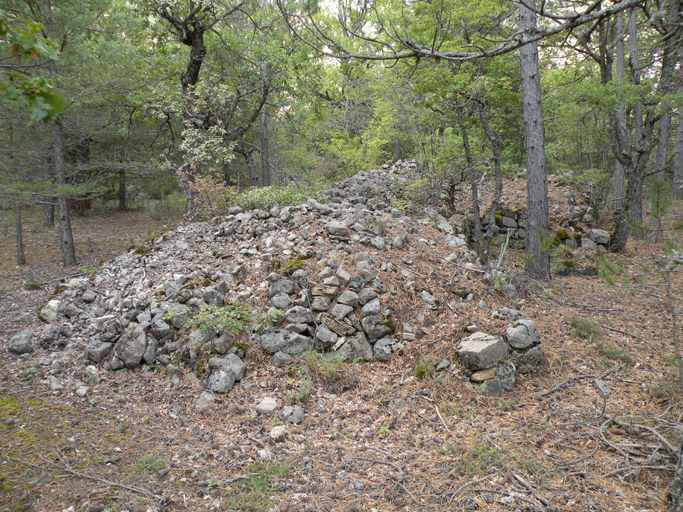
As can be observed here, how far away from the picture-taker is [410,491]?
8.89 feet

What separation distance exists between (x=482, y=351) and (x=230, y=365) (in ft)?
9.29

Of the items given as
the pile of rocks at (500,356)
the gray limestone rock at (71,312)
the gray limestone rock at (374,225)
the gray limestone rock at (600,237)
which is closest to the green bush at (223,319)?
the gray limestone rock at (71,312)

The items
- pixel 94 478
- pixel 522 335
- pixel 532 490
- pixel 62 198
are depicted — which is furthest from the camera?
pixel 62 198

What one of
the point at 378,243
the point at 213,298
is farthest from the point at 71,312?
the point at 378,243

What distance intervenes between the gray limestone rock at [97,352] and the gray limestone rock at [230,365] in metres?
1.45

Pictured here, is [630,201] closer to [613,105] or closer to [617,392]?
[613,105]

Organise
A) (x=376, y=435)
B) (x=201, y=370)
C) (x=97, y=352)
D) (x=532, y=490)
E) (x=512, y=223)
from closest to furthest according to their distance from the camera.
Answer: (x=532, y=490), (x=376, y=435), (x=201, y=370), (x=97, y=352), (x=512, y=223)

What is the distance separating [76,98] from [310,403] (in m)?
7.70

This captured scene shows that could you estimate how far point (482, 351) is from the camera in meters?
3.83

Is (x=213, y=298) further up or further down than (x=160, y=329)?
further up

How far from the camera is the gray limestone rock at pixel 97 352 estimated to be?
4397 mm

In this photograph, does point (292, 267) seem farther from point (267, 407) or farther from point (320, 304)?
point (267, 407)

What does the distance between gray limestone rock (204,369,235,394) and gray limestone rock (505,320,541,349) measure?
3.21 meters

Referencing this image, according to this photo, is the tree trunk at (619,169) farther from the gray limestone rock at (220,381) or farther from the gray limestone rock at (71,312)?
the gray limestone rock at (71,312)
